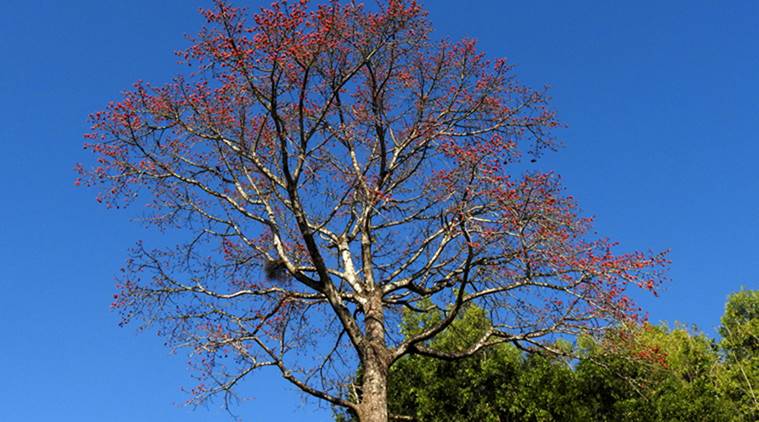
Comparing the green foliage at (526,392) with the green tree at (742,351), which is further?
the green tree at (742,351)

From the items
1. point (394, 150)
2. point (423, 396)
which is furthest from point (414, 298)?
point (423, 396)

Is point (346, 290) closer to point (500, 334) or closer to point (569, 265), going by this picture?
point (500, 334)

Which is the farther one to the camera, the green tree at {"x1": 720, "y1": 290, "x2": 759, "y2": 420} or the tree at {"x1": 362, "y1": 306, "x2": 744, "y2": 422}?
the green tree at {"x1": 720, "y1": 290, "x2": 759, "y2": 420}

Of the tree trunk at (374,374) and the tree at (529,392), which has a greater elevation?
the tree at (529,392)

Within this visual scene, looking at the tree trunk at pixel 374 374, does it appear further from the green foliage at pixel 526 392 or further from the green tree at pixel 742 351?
the green tree at pixel 742 351

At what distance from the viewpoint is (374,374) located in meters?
8.17

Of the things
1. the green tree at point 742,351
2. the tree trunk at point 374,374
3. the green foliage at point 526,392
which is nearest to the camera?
the tree trunk at point 374,374

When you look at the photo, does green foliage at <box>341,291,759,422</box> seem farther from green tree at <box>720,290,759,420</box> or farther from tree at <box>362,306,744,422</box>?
green tree at <box>720,290,759,420</box>

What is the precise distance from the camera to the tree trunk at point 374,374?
7949mm

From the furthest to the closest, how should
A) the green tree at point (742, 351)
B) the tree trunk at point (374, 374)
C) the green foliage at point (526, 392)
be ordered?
the green tree at point (742, 351)
the green foliage at point (526, 392)
the tree trunk at point (374, 374)

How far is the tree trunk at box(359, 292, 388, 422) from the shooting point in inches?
313

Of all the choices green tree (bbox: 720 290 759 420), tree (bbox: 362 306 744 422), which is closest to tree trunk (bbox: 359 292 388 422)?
tree (bbox: 362 306 744 422)

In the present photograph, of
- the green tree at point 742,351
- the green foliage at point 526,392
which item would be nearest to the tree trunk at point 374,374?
the green foliage at point 526,392

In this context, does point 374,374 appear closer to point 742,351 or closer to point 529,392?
point 529,392
